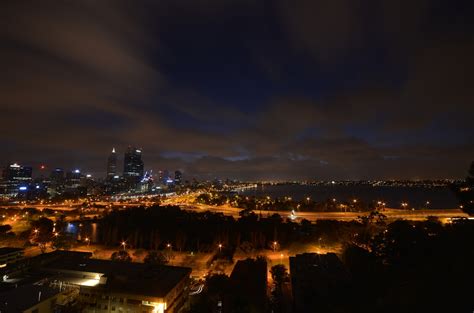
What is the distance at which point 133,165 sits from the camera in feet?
344

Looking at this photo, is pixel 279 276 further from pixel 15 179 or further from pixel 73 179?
pixel 73 179

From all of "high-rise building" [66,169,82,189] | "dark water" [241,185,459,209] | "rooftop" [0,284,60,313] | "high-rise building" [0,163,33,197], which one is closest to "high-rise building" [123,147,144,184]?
"high-rise building" [66,169,82,189]

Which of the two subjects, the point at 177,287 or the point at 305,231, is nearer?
the point at 177,287

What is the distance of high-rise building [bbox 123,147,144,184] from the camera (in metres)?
103

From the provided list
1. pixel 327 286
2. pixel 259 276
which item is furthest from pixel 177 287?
pixel 327 286

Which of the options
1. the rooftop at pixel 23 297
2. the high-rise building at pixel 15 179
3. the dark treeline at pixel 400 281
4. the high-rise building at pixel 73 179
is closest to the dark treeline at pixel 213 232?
the dark treeline at pixel 400 281

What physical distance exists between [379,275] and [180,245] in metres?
12.7

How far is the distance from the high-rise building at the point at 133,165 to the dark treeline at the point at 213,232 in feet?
274

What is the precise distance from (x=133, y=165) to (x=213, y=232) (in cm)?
9184

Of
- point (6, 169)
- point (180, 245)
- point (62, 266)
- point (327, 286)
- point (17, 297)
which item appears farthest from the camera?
point (6, 169)

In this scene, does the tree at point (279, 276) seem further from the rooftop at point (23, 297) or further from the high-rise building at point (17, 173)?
the high-rise building at point (17, 173)

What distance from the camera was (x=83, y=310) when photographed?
9789 millimetres

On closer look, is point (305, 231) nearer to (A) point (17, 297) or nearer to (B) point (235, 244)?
(B) point (235, 244)

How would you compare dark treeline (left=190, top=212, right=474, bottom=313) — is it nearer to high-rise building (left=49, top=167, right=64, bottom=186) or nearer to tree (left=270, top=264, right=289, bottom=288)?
tree (left=270, top=264, right=289, bottom=288)
